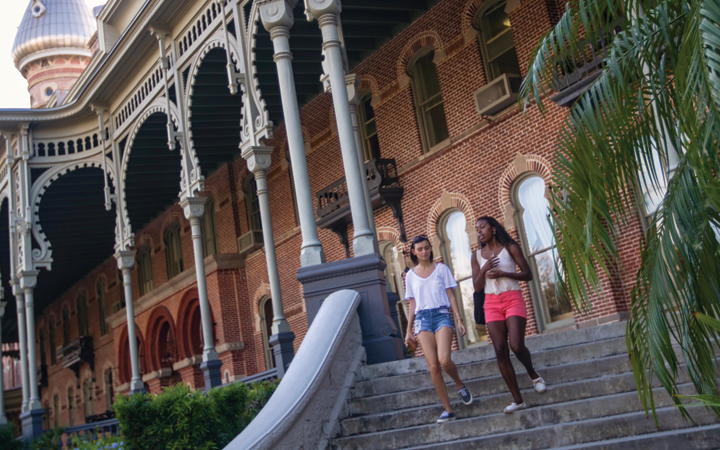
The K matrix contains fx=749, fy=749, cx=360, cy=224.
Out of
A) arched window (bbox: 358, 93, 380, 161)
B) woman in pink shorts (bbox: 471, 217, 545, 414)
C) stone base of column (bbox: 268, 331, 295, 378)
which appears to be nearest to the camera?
woman in pink shorts (bbox: 471, 217, 545, 414)

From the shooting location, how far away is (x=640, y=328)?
4082 mm

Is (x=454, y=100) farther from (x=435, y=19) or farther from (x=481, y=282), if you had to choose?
(x=481, y=282)

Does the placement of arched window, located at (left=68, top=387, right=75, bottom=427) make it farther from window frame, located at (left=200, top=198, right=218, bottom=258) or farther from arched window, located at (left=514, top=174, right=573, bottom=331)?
arched window, located at (left=514, top=174, right=573, bottom=331)

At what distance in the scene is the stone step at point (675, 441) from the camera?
16.2ft

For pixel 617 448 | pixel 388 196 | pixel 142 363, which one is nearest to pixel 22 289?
pixel 142 363

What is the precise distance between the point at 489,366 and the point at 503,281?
1204mm

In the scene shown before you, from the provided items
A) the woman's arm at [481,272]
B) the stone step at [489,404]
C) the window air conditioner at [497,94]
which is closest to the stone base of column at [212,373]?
the window air conditioner at [497,94]

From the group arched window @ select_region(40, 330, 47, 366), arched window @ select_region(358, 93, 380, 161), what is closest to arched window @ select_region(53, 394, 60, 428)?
arched window @ select_region(40, 330, 47, 366)

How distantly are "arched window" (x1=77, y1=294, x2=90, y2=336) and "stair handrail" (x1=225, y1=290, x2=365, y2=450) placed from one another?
96.8 ft

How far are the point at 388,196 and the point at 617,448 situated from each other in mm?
12245

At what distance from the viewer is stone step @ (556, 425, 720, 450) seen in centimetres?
493

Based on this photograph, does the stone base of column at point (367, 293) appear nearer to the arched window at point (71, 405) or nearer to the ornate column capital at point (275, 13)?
the ornate column capital at point (275, 13)

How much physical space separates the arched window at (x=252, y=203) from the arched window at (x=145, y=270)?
310 inches

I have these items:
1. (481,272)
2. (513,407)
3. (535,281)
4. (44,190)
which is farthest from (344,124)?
(44,190)
